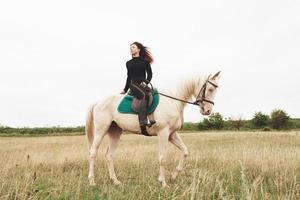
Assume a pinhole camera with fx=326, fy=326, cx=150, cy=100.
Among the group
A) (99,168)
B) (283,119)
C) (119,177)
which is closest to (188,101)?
(119,177)

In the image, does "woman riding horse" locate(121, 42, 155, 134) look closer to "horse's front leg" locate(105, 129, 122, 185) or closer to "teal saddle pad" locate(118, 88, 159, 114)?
"teal saddle pad" locate(118, 88, 159, 114)

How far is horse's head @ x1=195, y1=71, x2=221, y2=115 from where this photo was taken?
757cm

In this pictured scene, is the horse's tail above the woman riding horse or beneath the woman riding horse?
beneath

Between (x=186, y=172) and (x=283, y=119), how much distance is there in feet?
214

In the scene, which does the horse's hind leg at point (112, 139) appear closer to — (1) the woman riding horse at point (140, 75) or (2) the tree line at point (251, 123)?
(1) the woman riding horse at point (140, 75)

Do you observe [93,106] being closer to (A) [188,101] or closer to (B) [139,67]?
(B) [139,67]

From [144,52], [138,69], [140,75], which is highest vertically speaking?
[144,52]

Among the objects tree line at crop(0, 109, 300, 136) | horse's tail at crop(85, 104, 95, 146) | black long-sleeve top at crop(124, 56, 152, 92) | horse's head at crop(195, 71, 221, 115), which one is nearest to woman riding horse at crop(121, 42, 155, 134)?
black long-sleeve top at crop(124, 56, 152, 92)

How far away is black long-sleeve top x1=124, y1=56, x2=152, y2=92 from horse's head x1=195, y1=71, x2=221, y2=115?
4.50 feet

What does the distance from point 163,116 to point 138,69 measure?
1.34 meters

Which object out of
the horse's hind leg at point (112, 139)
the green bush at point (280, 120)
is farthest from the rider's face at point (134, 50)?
the green bush at point (280, 120)

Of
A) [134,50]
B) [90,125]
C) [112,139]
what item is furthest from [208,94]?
[90,125]

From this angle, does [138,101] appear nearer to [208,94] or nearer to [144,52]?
[144,52]

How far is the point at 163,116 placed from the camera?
758 cm
